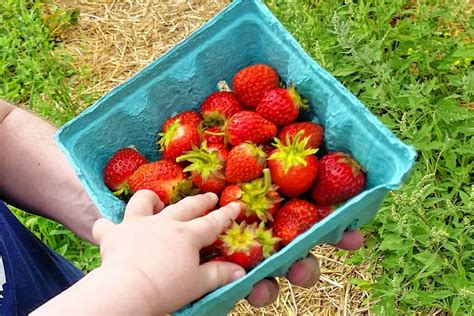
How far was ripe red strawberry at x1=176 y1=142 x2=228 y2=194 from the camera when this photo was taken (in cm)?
100

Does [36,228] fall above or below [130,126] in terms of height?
below

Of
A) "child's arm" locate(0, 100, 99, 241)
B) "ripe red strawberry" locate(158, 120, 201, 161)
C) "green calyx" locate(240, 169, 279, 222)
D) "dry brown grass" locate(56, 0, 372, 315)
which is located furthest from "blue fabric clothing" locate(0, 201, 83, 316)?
"dry brown grass" locate(56, 0, 372, 315)

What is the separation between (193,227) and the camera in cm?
88

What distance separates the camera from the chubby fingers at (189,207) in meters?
0.90

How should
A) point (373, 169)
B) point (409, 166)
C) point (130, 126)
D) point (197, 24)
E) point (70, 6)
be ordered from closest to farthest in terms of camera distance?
point (409, 166) < point (373, 169) < point (130, 126) < point (197, 24) < point (70, 6)

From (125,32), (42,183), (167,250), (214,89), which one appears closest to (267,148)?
(214,89)

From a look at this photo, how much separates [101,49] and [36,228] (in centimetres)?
77

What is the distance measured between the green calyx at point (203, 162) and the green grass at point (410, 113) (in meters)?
0.39

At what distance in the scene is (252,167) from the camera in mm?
970

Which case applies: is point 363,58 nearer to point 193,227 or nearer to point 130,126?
point 130,126

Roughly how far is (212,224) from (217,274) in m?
0.06

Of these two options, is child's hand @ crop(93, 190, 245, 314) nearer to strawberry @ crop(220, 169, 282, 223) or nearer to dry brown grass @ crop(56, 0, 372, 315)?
strawberry @ crop(220, 169, 282, 223)

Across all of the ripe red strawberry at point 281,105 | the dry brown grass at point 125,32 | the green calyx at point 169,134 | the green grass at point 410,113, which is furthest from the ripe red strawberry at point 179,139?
the dry brown grass at point 125,32

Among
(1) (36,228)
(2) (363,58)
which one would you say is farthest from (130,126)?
(1) (36,228)
